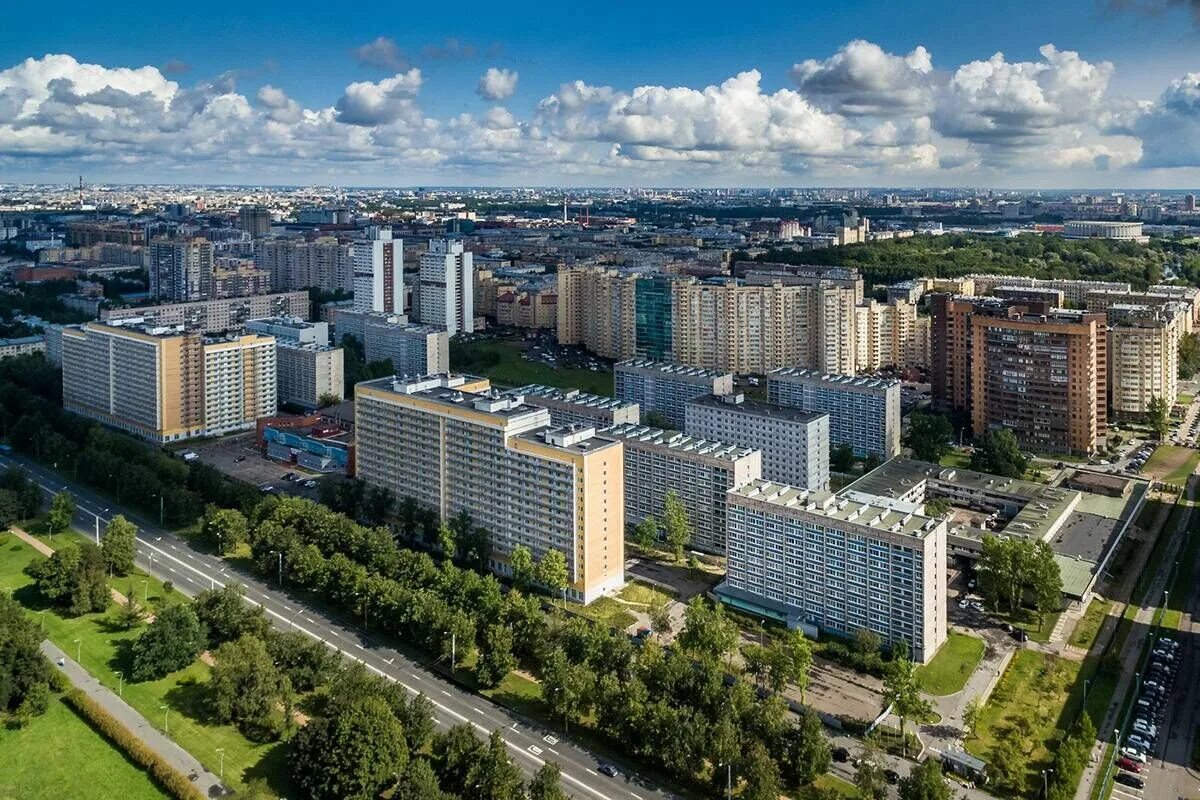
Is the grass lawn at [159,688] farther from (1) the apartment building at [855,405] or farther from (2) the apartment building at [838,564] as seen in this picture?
(1) the apartment building at [855,405]

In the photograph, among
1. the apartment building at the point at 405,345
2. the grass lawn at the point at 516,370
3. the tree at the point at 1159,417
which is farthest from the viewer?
the apartment building at the point at 405,345

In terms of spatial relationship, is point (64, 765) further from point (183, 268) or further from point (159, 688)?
point (183, 268)

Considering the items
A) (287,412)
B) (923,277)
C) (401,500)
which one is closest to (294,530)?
(401,500)

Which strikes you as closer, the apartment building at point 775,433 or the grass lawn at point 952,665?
the grass lawn at point 952,665

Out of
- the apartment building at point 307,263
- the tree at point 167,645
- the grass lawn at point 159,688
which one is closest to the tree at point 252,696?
the grass lawn at point 159,688

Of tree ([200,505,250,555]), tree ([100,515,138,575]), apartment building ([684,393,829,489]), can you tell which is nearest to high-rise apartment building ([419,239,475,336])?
apartment building ([684,393,829,489])

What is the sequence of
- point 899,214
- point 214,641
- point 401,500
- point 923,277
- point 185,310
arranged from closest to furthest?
point 214,641 → point 401,500 → point 185,310 → point 923,277 → point 899,214

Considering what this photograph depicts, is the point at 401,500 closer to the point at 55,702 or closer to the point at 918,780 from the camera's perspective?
the point at 55,702
